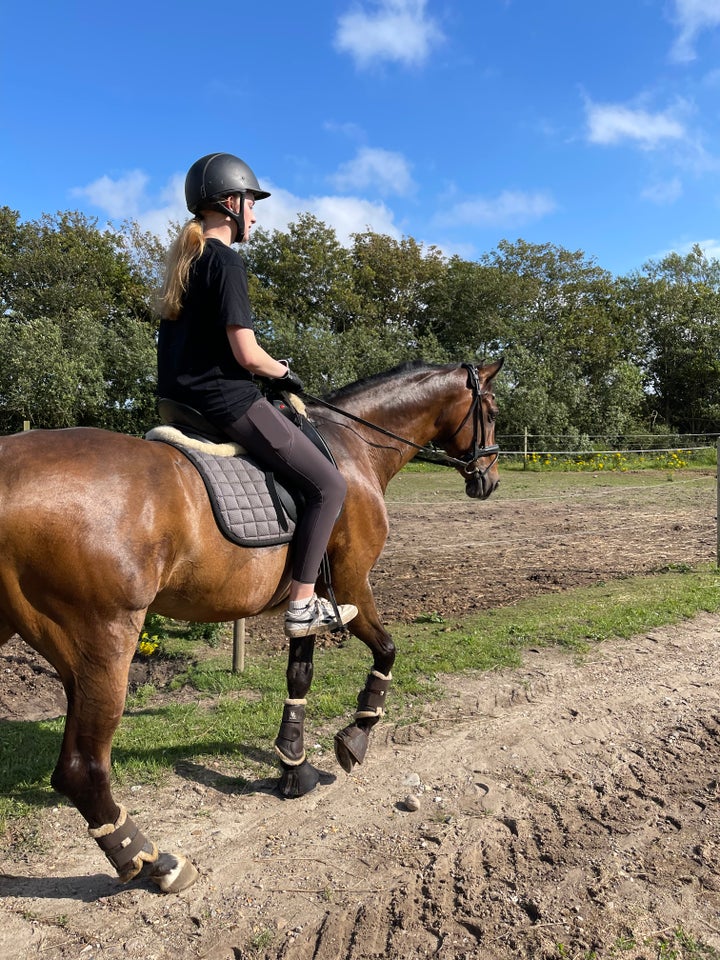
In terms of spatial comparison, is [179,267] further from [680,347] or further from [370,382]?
[680,347]

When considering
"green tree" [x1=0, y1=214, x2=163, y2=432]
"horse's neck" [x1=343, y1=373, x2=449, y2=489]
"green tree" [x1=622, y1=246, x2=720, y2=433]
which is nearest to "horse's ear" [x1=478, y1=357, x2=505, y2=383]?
"horse's neck" [x1=343, y1=373, x2=449, y2=489]

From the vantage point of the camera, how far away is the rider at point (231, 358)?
3.19 m

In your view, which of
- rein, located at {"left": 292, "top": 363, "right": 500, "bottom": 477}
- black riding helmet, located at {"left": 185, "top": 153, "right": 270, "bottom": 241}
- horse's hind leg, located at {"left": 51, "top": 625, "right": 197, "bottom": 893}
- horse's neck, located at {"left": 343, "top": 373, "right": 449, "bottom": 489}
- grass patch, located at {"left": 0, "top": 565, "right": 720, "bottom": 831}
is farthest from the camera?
rein, located at {"left": 292, "top": 363, "right": 500, "bottom": 477}

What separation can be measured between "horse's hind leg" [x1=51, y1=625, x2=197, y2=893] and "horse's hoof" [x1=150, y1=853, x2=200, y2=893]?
78 mm

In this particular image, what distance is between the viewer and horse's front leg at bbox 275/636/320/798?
12.6 feet

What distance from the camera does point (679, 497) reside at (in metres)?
17.8

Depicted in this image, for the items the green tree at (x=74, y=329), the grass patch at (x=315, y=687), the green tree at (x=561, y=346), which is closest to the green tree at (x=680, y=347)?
the green tree at (x=561, y=346)

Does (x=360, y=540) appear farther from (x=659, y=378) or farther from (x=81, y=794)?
(x=659, y=378)

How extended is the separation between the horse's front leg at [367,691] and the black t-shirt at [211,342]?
157cm

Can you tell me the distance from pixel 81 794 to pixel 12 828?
0.98 metres

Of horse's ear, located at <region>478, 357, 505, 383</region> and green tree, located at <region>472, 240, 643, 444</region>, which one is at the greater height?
green tree, located at <region>472, 240, 643, 444</region>

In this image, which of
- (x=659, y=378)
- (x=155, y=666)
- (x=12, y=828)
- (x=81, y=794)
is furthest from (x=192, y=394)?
(x=659, y=378)

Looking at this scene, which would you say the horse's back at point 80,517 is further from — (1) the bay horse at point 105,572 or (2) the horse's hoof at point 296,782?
(2) the horse's hoof at point 296,782

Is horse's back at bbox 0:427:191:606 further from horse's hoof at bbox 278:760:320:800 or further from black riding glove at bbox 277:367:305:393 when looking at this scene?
horse's hoof at bbox 278:760:320:800
